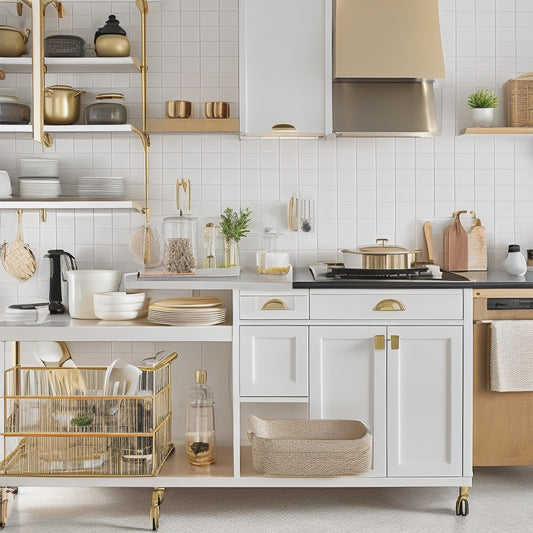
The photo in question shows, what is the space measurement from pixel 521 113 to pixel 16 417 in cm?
264

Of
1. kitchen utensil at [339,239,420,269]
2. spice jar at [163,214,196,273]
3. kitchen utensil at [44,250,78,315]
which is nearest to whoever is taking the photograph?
kitchen utensil at [339,239,420,269]

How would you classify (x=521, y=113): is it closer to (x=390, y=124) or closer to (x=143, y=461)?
(x=390, y=124)

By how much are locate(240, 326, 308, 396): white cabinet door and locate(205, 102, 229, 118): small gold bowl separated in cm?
106

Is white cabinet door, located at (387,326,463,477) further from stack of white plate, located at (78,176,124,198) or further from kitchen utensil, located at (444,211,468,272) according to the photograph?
stack of white plate, located at (78,176,124,198)

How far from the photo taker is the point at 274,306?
11.0ft

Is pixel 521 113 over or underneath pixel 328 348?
over

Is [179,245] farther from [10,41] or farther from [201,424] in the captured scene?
[10,41]

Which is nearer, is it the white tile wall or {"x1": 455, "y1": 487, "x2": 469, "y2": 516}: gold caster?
{"x1": 455, "y1": 487, "x2": 469, "y2": 516}: gold caster

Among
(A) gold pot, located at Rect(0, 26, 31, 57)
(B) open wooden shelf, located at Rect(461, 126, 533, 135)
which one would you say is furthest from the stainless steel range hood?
(A) gold pot, located at Rect(0, 26, 31, 57)

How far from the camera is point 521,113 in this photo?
3.85m

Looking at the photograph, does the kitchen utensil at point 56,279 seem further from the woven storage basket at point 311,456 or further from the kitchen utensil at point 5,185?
the woven storage basket at point 311,456

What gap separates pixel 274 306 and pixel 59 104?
1.38m

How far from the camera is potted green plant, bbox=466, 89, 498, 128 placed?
3820 millimetres

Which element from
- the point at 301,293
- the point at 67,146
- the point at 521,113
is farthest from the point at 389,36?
the point at 67,146
